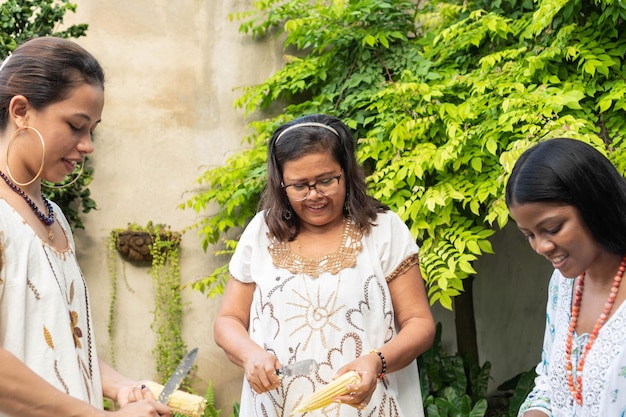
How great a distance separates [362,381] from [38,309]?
1.03 m

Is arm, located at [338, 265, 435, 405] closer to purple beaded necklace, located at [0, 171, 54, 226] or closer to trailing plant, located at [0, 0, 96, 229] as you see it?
purple beaded necklace, located at [0, 171, 54, 226]

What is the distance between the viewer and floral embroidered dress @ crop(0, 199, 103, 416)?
182 centimetres

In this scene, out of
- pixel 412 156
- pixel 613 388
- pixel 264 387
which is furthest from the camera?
pixel 412 156

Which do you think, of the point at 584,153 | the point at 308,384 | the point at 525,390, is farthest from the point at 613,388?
the point at 525,390

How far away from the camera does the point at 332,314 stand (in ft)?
8.86

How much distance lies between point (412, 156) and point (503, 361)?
2.21 meters

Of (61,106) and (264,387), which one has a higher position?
(61,106)

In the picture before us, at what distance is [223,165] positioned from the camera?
603cm

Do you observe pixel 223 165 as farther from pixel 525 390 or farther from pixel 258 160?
pixel 525 390

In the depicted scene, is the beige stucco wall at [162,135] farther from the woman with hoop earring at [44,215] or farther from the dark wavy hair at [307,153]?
the woman with hoop earring at [44,215]

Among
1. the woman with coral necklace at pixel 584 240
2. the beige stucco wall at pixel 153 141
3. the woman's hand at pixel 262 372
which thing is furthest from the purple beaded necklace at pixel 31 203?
the beige stucco wall at pixel 153 141

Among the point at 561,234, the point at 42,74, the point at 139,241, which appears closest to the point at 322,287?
the point at 561,234

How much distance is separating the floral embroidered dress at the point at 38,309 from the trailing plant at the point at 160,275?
12.5 feet

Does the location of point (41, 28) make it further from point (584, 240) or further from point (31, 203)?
point (584, 240)
